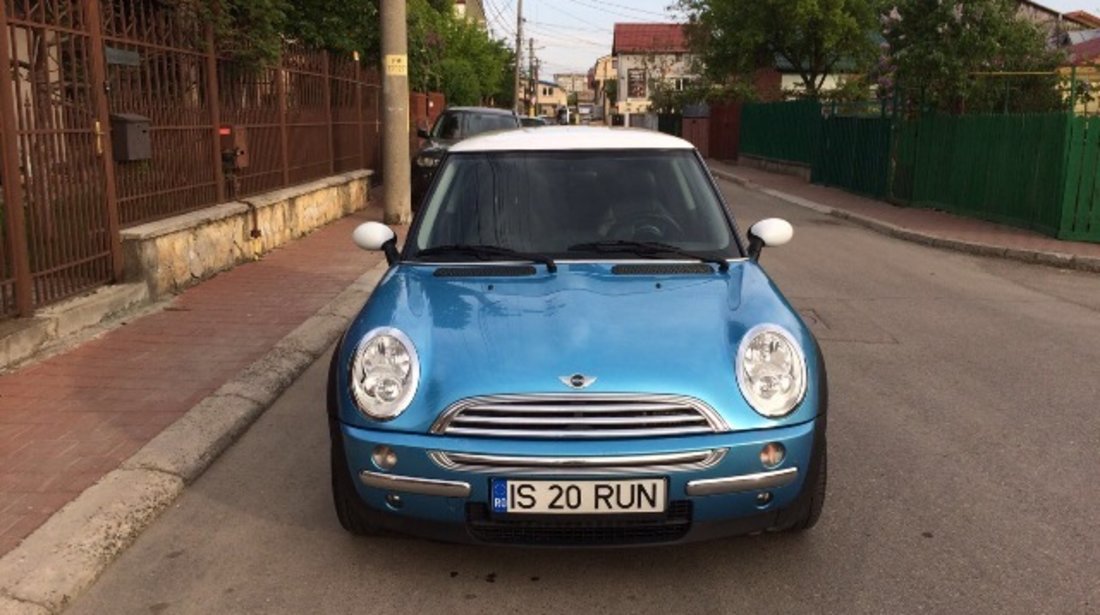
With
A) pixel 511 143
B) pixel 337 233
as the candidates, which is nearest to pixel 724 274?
pixel 511 143

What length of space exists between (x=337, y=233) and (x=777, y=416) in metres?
10.3

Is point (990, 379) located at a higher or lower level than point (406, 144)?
lower

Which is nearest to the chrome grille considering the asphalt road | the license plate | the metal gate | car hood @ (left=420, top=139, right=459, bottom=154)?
the license plate

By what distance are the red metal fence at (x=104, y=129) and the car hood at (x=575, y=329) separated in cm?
365

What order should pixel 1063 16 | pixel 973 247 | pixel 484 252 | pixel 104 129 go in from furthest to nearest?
pixel 1063 16 < pixel 973 247 < pixel 104 129 < pixel 484 252

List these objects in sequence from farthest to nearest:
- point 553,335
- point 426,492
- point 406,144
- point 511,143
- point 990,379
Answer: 1. point 406,144
2. point 990,379
3. point 511,143
4. point 553,335
5. point 426,492

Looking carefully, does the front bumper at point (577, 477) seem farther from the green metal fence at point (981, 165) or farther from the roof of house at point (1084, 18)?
the roof of house at point (1084, 18)

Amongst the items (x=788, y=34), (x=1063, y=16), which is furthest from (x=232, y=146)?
(x=1063, y=16)

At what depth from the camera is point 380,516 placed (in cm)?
337

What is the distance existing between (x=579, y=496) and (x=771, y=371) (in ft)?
2.72

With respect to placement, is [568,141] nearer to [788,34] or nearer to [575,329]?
[575,329]

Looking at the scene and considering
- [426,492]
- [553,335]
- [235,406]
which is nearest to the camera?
[426,492]

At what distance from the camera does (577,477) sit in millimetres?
3115

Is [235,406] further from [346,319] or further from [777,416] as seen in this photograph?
[777,416]
